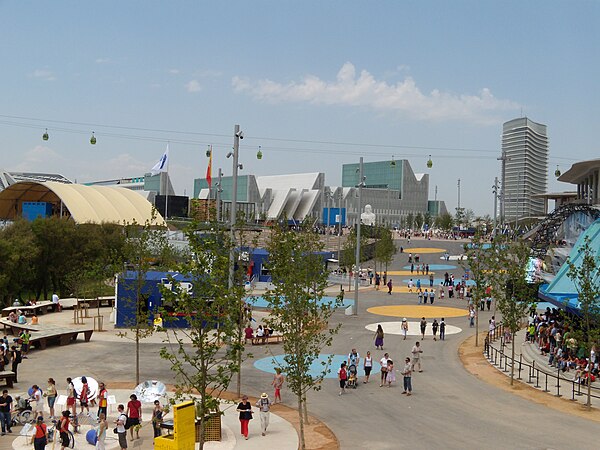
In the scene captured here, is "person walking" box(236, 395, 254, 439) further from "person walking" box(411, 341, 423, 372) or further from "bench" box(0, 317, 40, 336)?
"bench" box(0, 317, 40, 336)

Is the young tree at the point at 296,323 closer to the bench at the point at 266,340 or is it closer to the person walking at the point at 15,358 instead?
the person walking at the point at 15,358

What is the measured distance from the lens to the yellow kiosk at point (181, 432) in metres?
15.5

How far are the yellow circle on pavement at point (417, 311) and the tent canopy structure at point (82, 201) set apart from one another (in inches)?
1346

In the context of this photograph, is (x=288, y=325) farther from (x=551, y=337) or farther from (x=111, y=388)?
(x=551, y=337)

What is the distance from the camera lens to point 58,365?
27500 millimetres

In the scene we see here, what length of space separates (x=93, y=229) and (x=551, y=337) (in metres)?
40.7

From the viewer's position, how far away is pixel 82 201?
77.2 metres

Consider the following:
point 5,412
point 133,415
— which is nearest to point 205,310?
point 133,415

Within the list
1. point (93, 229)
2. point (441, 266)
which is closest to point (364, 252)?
point (441, 266)

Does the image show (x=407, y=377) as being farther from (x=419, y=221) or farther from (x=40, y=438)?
(x=419, y=221)

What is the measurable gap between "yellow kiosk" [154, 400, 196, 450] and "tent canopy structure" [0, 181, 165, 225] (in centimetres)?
5779

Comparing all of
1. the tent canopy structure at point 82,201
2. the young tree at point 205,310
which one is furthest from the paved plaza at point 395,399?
the tent canopy structure at point 82,201

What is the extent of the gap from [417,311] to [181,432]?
33.8m

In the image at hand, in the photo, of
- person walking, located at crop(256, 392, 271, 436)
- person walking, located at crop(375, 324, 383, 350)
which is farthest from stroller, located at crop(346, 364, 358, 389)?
person walking, located at crop(375, 324, 383, 350)
